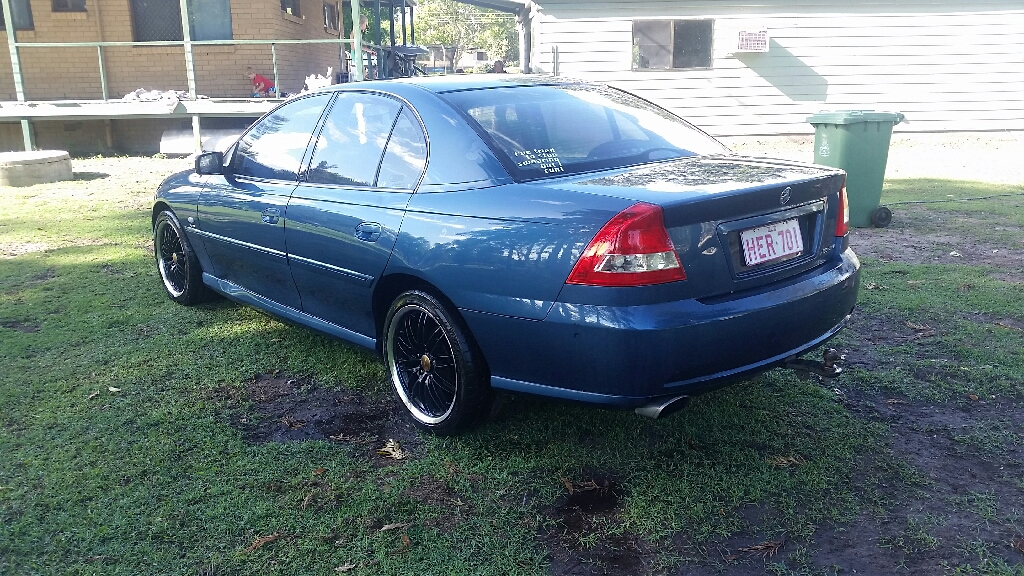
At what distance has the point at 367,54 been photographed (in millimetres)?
17328

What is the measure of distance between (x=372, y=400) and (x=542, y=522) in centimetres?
142

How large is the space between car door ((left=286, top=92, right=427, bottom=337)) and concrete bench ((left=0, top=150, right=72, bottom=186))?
9.29 m

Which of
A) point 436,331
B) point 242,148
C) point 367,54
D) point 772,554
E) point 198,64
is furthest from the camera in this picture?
point 367,54

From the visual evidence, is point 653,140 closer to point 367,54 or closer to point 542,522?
point 542,522

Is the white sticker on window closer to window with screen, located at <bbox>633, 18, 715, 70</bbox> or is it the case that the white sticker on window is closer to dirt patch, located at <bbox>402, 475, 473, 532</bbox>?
dirt patch, located at <bbox>402, 475, 473, 532</bbox>

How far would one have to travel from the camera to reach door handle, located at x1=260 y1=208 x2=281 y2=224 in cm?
426

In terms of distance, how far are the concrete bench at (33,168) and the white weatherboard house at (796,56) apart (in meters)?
8.57

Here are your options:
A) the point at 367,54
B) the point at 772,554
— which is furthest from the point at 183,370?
the point at 367,54

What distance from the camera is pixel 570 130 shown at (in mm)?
3707

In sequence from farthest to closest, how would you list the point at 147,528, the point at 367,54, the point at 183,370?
the point at 367,54 < the point at 183,370 < the point at 147,528

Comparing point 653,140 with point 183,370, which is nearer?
point 653,140

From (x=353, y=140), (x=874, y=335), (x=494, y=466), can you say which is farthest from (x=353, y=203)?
(x=874, y=335)

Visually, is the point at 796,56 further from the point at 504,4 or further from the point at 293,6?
the point at 293,6

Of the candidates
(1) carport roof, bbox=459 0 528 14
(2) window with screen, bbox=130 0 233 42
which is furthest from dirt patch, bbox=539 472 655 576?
(1) carport roof, bbox=459 0 528 14
